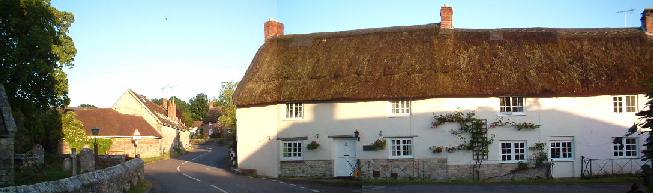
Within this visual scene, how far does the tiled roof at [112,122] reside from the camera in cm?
5103

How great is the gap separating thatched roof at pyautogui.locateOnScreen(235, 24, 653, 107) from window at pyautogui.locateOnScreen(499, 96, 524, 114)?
1.98ft

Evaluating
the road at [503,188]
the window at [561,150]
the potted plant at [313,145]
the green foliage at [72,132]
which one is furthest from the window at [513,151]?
the green foliage at [72,132]

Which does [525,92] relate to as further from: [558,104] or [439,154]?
[439,154]

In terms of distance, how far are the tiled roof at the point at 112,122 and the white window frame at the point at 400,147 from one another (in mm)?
31216

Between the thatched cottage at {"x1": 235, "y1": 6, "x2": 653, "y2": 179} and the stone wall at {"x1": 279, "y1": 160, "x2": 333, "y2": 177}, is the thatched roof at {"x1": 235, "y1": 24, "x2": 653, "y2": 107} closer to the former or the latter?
the thatched cottage at {"x1": 235, "y1": 6, "x2": 653, "y2": 179}

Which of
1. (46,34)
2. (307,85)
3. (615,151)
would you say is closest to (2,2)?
(46,34)

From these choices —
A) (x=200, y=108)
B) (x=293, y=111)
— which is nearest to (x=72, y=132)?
(x=293, y=111)

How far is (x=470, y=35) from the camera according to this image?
28266 mm

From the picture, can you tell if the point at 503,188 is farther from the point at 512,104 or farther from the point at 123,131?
the point at 123,131

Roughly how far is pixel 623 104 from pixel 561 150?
319 centimetres

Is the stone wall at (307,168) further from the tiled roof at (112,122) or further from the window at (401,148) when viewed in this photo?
the tiled roof at (112,122)

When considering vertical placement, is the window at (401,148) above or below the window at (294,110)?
below

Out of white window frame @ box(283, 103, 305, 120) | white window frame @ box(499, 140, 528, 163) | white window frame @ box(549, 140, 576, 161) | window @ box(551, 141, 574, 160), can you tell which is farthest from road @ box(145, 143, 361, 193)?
window @ box(551, 141, 574, 160)

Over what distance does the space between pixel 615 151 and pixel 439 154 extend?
23.7ft
